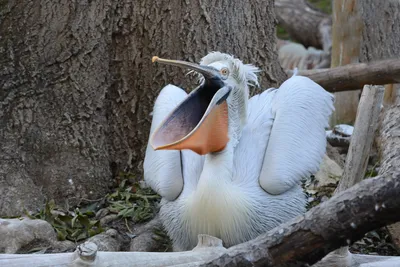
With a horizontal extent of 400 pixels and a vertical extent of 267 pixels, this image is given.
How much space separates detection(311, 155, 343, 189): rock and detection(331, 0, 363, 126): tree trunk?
2829 millimetres

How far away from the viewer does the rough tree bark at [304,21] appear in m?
11.9

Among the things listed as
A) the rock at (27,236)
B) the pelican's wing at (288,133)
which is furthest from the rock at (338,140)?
the rock at (27,236)

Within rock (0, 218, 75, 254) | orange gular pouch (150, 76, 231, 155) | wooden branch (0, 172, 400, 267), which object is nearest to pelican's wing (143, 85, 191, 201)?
orange gular pouch (150, 76, 231, 155)

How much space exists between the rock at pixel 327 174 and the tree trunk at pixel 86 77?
918 mm

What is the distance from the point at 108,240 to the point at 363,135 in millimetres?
1511

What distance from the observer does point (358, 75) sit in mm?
6102

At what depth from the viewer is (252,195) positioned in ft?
14.3

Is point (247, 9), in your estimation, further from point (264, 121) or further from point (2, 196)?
point (2, 196)

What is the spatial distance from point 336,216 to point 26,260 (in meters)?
1.33

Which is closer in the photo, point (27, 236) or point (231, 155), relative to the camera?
point (231, 155)

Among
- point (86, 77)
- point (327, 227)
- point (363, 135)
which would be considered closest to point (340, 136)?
point (363, 135)

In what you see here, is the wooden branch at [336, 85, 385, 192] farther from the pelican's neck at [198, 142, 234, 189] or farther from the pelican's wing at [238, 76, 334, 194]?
the pelican's neck at [198, 142, 234, 189]

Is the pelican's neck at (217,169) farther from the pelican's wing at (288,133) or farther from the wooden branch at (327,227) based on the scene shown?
the wooden branch at (327,227)

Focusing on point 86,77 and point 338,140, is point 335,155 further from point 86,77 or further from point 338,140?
point 86,77
